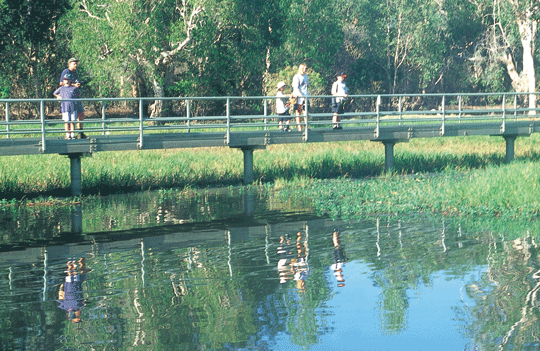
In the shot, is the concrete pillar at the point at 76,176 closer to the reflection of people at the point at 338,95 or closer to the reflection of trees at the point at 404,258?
the reflection of people at the point at 338,95

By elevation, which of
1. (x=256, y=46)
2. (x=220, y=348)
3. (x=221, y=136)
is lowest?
(x=220, y=348)

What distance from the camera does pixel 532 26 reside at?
54188 millimetres

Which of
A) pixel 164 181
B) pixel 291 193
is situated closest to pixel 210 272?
pixel 291 193

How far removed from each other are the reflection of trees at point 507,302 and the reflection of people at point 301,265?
2.10m

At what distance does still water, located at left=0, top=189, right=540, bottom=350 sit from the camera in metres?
8.45

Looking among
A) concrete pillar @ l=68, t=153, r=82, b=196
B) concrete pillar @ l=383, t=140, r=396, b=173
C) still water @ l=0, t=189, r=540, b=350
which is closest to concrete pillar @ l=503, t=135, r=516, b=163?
concrete pillar @ l=383, t=140, r=396, b=173

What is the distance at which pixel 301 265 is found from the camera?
464 inches

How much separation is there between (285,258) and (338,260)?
82 centimetres

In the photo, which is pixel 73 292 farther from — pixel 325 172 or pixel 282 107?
pixel 325 172

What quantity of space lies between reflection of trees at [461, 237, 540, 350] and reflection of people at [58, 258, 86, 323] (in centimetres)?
436

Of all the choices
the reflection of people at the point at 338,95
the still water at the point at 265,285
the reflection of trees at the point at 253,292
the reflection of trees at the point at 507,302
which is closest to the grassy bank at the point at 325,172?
the reflection of people at the point at 338,95

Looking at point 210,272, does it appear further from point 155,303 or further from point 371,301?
point 371,301

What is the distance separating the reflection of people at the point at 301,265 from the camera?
419 inches

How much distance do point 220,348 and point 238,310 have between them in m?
1.33
